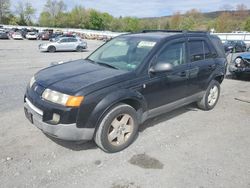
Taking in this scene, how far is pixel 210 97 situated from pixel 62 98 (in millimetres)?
3742

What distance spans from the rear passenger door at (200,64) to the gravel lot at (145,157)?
0.73 metres

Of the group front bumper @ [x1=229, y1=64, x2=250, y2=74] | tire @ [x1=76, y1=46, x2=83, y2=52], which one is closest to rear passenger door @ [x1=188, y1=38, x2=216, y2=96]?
front bumper @ [x1=229, y1=64, x2=250, y2=74]

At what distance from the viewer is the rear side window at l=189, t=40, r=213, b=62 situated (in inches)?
196

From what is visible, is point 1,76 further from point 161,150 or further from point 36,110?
point 161,150

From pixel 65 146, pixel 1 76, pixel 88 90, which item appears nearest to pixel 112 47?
pixel 88 90

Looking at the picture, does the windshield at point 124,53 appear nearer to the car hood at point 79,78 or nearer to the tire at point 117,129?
the car hood at point 79,78

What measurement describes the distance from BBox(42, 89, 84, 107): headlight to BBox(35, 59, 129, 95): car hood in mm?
57

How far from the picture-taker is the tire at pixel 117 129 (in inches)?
142

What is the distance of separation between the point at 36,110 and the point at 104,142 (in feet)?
3.51

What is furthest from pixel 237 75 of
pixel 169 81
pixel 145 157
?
pixel 145 157

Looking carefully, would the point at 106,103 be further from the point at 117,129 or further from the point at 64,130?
the point at 64,130

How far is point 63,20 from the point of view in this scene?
9700 cm

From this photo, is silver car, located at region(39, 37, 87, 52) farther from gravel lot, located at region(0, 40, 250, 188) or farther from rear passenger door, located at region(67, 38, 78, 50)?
gravel lot, located at region(0, 40, 250, 188)

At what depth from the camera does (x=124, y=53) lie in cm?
455
